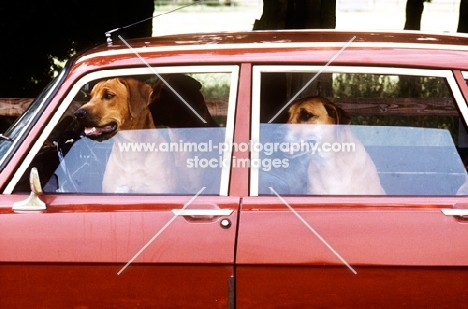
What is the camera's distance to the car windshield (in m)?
3.48

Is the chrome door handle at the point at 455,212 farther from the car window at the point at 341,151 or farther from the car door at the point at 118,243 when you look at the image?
the car door at the point at 118,243

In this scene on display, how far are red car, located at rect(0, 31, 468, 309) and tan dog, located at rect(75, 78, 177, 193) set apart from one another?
11mm

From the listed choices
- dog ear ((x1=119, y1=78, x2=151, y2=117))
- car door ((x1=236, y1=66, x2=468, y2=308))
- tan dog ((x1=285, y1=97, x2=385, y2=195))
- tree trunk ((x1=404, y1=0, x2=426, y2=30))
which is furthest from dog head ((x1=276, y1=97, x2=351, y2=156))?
tree trunk ((x1=404, y1=0, x2=426, y2=30))

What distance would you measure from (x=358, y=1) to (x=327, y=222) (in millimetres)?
48659

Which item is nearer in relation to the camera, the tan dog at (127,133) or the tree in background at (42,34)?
the tan dog at (127,133)

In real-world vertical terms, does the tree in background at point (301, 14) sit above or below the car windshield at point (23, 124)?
below

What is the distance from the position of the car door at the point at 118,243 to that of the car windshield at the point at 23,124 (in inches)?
4.6

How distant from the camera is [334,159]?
3.63 m

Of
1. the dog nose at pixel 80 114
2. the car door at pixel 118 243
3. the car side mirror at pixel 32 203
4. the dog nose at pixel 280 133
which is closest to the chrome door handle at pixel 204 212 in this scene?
the car door at pixel 118 243

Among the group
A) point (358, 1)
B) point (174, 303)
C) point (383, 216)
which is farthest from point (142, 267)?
point (358, 1)

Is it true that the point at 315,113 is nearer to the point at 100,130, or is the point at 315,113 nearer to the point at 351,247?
the point at 351,247

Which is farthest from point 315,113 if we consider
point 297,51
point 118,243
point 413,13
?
point 413,13

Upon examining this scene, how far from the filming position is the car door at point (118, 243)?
320 cm

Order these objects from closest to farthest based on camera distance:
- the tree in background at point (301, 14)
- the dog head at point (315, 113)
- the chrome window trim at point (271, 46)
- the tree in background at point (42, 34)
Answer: the chrome window trim at point (271, 46) → the dog head at point (315, 113) → the tree in background at point (301, 14) → the tree in background at point (42, 34)
